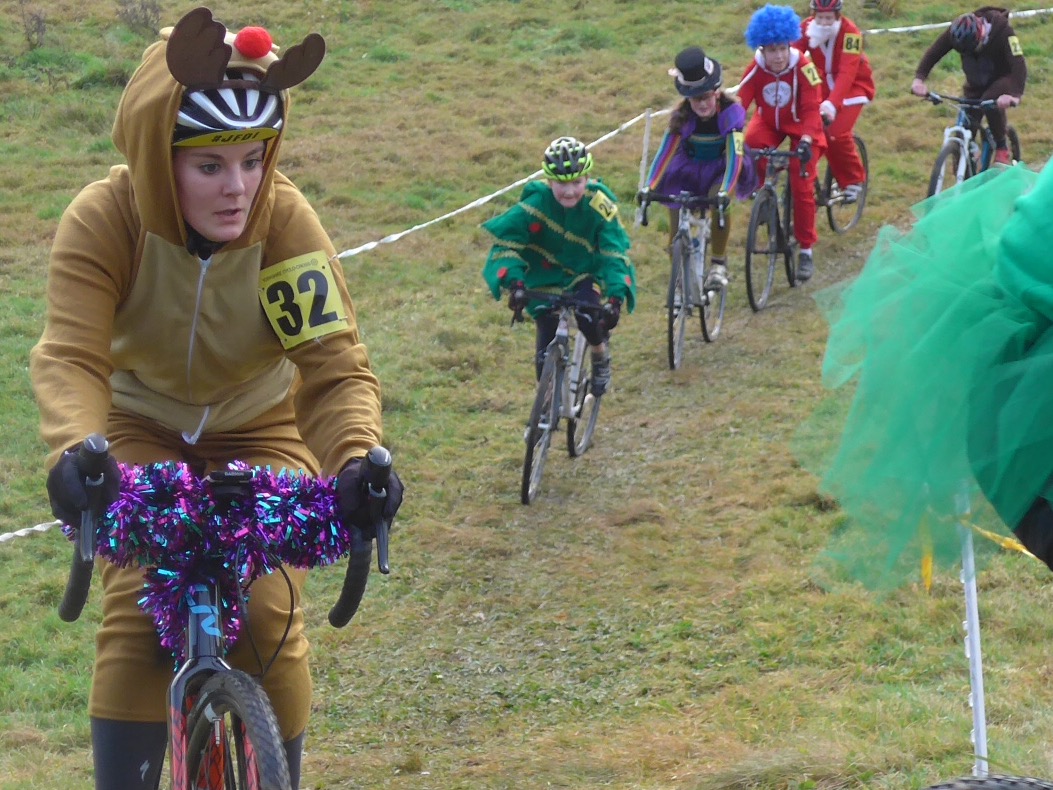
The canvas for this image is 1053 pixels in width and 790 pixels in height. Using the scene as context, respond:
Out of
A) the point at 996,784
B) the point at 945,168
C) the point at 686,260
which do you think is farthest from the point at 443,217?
the point at 996,784

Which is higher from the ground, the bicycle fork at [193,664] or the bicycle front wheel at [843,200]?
the bicycle fork at [193,664]

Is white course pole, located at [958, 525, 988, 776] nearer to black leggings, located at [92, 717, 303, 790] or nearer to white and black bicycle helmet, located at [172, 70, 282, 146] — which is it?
black leggings, located at [92, 717, 303, 790]

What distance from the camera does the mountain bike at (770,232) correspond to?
1092 centimetres

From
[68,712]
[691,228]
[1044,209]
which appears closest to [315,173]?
[691,228]

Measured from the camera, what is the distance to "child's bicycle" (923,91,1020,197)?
11602mm

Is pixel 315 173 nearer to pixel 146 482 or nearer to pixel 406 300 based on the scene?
pixel 406 300

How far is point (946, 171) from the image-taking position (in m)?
11.8

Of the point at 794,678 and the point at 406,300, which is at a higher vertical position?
the point at 794,678

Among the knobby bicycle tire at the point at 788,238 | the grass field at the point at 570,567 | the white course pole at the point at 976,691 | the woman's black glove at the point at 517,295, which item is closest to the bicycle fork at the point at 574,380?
the grass field at the point at 570,567

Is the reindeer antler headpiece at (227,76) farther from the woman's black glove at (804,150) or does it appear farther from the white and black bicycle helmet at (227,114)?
the woman's black glove at (804,150)

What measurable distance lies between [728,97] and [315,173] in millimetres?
5584

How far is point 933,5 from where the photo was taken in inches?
786

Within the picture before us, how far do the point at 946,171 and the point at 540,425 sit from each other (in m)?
5.64

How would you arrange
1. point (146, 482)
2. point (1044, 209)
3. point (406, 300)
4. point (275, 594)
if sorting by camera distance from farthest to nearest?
point (406, 300) < point (275, 594) < point (146, 482) < point (1044, 209)
